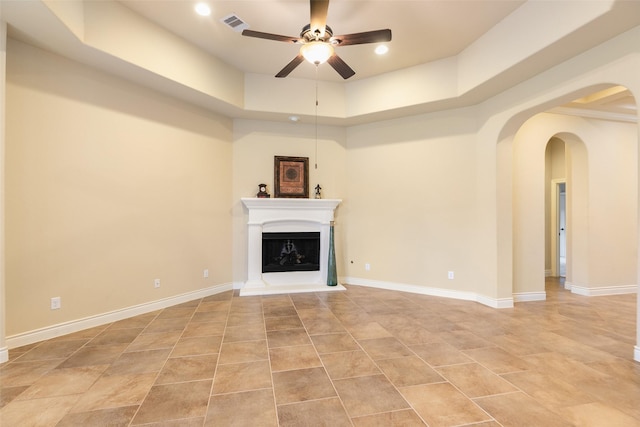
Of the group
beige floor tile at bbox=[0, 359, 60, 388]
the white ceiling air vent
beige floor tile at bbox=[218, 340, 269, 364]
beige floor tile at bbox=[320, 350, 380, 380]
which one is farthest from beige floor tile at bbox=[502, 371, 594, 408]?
the white ceiling air vent

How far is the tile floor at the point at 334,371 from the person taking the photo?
1.88 meters

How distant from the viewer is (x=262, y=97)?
4.80m

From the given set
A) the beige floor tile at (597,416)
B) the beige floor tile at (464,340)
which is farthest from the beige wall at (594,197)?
the beige floor tile at (597,416)

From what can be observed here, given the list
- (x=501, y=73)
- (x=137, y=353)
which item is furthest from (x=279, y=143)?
(x=137, y=353)

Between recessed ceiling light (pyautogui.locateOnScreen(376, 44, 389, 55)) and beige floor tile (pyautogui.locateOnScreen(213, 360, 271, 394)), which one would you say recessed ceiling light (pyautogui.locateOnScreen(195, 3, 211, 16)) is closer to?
recessed ceiling light (pyautogui.locateOnScreen(376, 44, 389, 55))

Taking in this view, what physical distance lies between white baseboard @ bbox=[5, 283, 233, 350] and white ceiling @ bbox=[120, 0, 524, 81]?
3512 mm

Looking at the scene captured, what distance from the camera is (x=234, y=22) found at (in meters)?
3.45

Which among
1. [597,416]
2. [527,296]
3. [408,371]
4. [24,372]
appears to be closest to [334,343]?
[408,371]

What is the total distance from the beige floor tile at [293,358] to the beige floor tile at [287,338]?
94 mm

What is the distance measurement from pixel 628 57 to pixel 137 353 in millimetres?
5134

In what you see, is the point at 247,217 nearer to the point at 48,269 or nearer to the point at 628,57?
the point at 48,269

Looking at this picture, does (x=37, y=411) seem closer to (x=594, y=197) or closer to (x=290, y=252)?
(x=290, y=252)

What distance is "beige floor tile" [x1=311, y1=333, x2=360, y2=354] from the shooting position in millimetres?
2811

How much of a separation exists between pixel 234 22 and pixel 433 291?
468 cm
